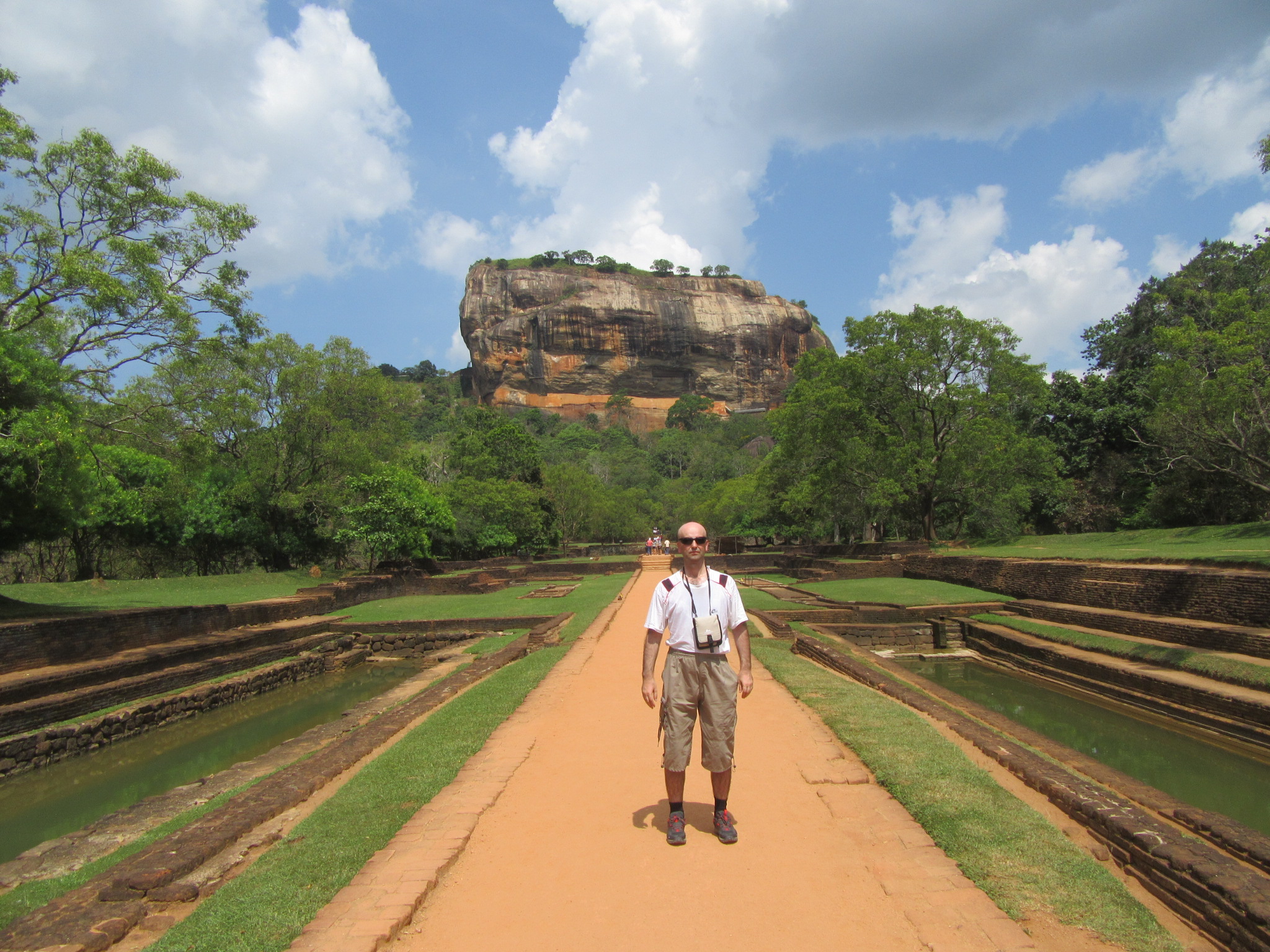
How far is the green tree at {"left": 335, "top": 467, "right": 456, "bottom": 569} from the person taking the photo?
22.3 metres

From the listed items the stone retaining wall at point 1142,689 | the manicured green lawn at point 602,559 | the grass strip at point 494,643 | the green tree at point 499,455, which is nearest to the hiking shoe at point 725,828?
the stone retaining wall at point 1142,689

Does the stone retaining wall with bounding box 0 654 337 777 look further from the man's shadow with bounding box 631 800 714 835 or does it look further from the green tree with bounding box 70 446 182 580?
the green tree with bounding box 70 446 182 580

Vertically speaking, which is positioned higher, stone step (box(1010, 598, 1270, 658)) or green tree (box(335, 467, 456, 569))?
green tree (box(335, 467, 456, 569))

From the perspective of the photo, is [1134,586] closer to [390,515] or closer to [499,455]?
[390,515]

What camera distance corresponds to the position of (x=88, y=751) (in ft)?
26.2

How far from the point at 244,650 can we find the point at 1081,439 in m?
28.7

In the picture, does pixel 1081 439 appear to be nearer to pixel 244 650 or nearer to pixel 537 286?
pixel 244 650

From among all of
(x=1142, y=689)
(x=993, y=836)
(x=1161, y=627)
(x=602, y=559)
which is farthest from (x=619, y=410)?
(x=993, y=836)

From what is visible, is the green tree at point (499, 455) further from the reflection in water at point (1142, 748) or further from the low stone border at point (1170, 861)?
the low stone border at point (1170, 861)

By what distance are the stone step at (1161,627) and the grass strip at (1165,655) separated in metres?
0.27

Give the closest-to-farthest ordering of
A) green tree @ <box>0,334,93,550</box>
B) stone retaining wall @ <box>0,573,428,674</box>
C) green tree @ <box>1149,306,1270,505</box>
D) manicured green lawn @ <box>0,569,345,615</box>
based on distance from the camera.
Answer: stone retaining wall @ <box>0,573,428,674</box>, green tree @ <box>0,334,93,550</box>, green tree @ <box>1149,306,1270,505</box>, manicured green lawn @ <box>0,569,345,615</box>

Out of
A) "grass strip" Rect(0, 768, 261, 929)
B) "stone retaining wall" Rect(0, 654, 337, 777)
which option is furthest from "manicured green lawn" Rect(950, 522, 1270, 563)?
"stone retaining wall" Rect(0, 654, 337, 777)

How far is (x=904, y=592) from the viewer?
16.2 m

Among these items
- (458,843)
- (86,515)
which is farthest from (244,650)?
(458,843)
